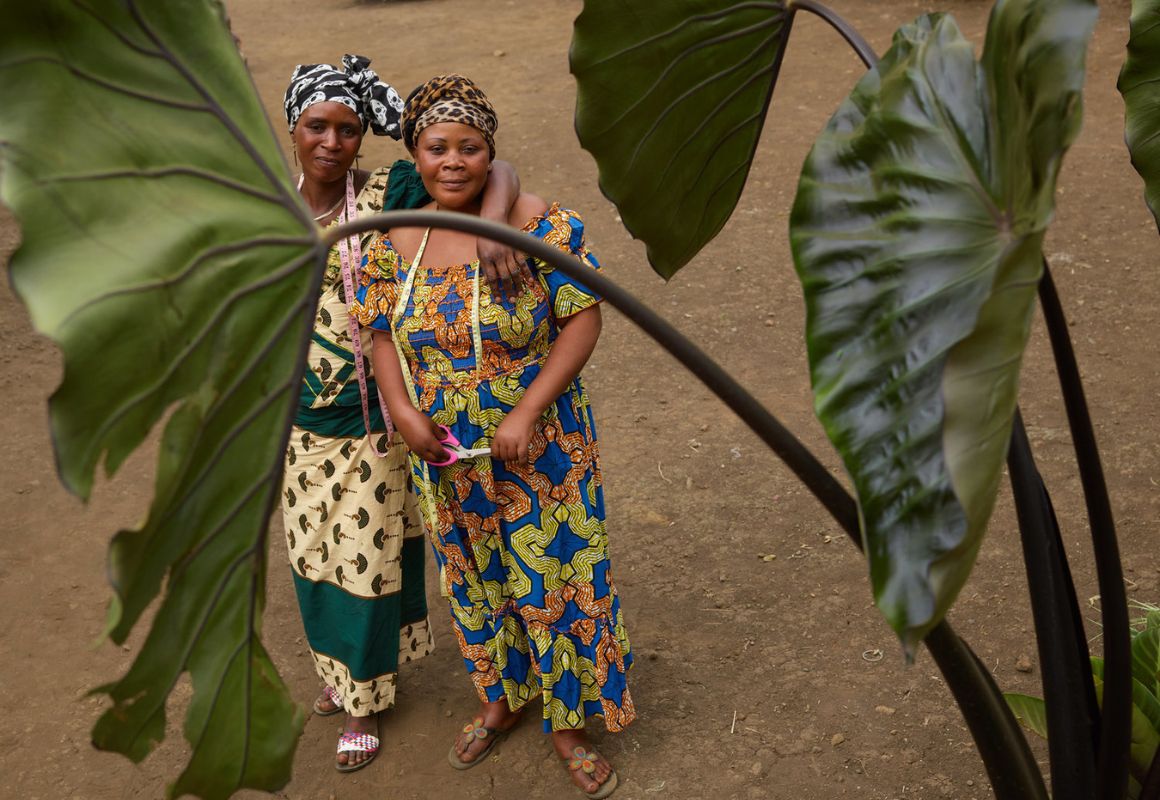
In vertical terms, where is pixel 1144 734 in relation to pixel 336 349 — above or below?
below

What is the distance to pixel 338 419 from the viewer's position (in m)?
2.70

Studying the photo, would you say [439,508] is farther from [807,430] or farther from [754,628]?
[807,430]

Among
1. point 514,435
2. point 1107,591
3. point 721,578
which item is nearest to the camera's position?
point 1107,591

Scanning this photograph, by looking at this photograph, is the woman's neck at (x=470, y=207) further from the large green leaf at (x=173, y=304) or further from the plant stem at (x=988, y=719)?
the plant stem at (x=988, y=719)

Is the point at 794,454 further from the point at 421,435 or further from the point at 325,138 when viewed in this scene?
the point at 325,138

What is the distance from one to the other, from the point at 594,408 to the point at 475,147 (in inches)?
78.1

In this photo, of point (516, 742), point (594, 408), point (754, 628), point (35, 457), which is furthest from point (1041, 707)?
point (35, 457)

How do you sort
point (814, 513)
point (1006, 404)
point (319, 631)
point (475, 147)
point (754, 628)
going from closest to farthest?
point (1006, 404), point (475, 147), point (319, 631), point (754, 628), point (814, 513)

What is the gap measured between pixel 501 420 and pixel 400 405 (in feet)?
0.67

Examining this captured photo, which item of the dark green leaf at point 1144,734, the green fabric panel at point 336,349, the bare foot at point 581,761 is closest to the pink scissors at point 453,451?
the green fabric panel at point 336,349

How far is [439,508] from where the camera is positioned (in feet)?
8.55

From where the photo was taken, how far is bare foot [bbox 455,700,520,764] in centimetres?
289

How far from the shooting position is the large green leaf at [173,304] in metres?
1.15

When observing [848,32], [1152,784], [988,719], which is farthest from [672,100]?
Answer: [1152,784]
